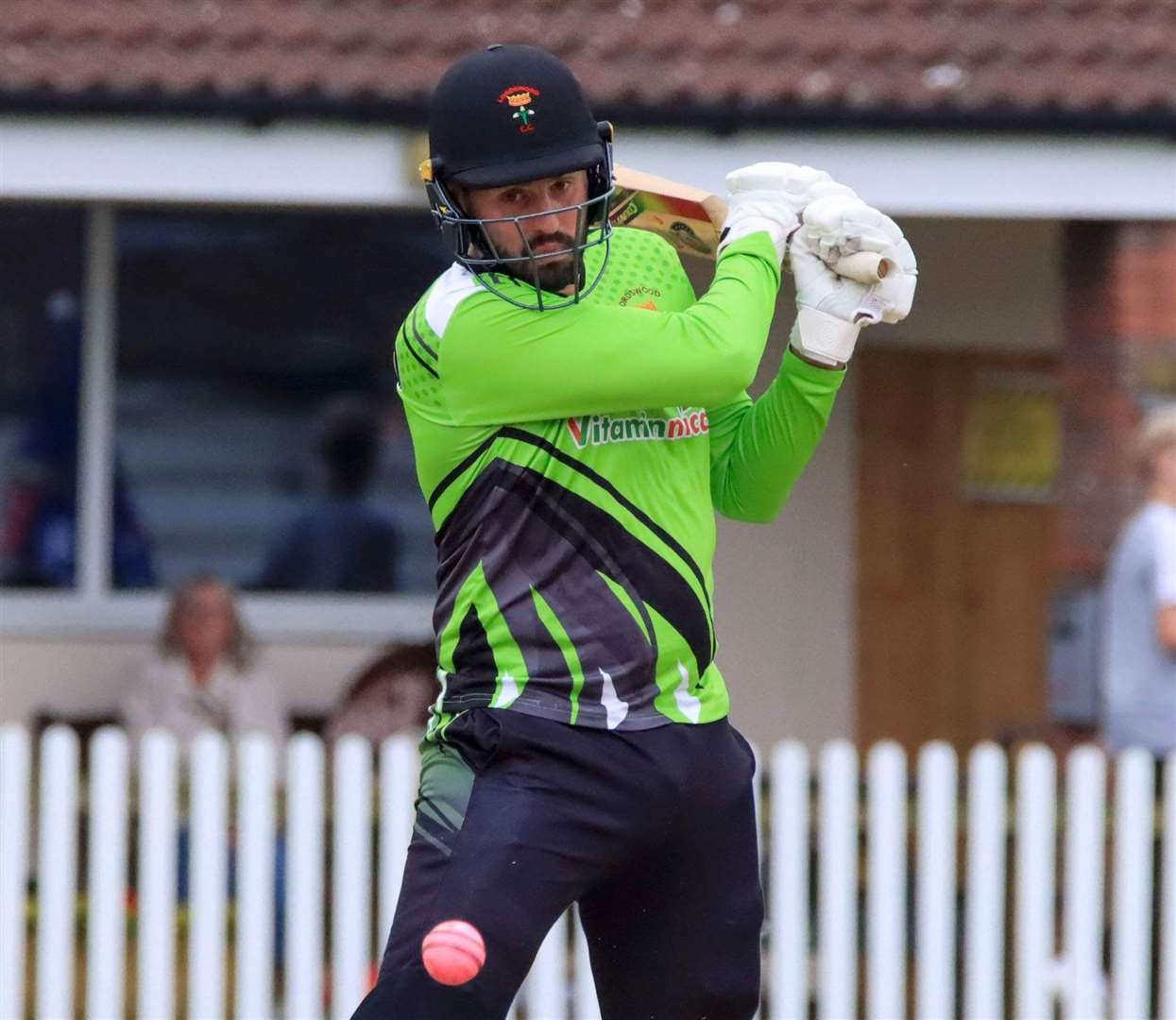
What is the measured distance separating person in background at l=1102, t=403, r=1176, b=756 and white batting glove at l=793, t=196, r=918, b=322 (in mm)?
2758

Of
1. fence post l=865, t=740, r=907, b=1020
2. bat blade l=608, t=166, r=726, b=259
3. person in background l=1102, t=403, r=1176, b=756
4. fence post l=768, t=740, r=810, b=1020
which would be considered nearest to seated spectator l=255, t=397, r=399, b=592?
fence post l=768, t=740, r=810, b=1020

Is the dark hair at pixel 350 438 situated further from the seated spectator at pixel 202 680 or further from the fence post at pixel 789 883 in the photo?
the fence post at pixel 789 883

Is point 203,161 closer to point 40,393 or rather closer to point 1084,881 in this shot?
point 40,393

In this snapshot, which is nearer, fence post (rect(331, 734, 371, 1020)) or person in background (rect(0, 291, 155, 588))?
fence post (rect(331, 734, 371, 1020))

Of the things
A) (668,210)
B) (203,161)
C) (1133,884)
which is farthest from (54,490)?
(668,210)

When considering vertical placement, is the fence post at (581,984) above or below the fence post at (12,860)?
below

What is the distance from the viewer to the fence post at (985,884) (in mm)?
5359

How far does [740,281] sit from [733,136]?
3496mm

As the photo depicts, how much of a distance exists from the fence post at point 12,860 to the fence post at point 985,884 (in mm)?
2358

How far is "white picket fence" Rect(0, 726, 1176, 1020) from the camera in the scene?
5336 mm

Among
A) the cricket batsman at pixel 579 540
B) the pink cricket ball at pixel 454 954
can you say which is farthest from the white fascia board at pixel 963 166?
the pink cricket ball at pixel 454 954

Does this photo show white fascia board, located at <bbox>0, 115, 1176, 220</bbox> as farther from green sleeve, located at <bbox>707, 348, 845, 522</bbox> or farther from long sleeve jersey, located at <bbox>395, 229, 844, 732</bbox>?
long sleeve jersey, located at <bbox>395, 229, 844, 732</bbox>

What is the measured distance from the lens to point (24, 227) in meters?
7.60

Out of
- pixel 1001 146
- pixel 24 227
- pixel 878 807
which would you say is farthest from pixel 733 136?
pixel 24 227
